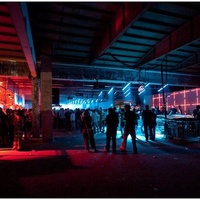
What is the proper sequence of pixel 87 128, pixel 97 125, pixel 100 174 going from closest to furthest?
1. pixel 100 174
2. pixel 87 128
3. pixel 97 125

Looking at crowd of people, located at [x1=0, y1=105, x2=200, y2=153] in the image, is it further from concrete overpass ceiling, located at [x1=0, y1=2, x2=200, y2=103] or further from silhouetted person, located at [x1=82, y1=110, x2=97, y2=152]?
concrete overpass ceiling, located at [x1=0, y1=2, x2=200, y2=103]

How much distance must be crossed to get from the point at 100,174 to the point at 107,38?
7.40 metres

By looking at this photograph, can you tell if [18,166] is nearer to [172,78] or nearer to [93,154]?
[93,154]

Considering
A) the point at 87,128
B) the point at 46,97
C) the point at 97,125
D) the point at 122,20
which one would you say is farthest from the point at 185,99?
the point at 122,20

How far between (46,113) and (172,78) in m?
10.8

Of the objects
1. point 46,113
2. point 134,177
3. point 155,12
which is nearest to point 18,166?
point 134,177

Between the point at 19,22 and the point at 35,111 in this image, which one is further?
the point at 35,111

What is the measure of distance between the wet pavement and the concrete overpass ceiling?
435 centimetres

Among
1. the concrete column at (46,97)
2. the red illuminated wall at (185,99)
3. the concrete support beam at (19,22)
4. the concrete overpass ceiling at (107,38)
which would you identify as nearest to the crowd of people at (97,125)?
the concrete column at (46,97)

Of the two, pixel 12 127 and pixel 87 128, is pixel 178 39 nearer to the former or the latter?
pixel 87 128

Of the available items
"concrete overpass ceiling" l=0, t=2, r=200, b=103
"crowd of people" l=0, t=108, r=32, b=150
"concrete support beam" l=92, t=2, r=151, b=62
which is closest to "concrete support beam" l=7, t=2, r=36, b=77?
"concrete overpass ceiling" l=0, t=2, r=200, b=103

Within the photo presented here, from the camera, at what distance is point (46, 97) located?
14.1 metres

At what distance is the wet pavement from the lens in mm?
5715

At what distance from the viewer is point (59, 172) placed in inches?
298
